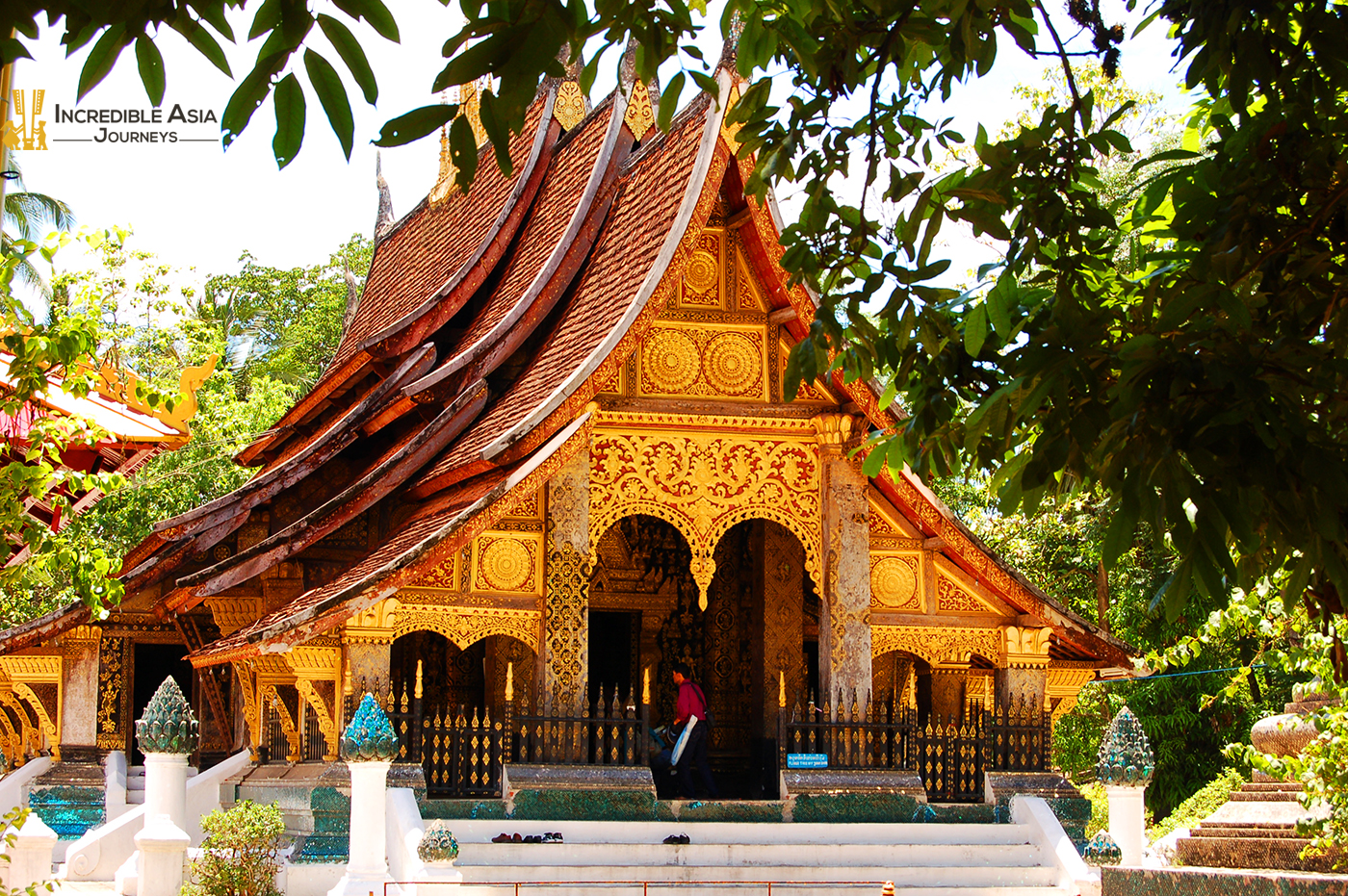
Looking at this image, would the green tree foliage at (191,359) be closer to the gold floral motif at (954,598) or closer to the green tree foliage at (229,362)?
the green tree foliage at (229,362)

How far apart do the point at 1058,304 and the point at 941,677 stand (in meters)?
9.61

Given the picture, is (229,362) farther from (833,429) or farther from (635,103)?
(833,429)

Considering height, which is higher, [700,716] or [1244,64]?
[1244,64]

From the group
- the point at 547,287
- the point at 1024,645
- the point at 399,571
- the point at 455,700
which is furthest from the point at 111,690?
the point at 1024,645

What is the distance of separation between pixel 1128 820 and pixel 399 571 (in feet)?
17.3

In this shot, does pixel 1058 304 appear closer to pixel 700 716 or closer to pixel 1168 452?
pixel 1168 452

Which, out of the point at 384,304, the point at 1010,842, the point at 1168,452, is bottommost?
the point at 1010,842

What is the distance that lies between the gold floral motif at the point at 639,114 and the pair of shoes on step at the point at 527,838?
7.47 metres

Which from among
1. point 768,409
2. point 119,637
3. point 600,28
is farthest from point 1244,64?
point 119,637

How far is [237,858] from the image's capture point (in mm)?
10125

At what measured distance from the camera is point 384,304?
18375 mm

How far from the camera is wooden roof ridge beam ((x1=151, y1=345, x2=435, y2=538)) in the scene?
12.9 metres

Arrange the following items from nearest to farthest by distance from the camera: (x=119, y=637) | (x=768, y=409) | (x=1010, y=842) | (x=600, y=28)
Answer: (x=600, y=28)
(x=1010, y=842)
(x=768, y=409)
(x=119, y=637)

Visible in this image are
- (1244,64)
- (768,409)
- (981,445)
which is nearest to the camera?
(1244,64)
